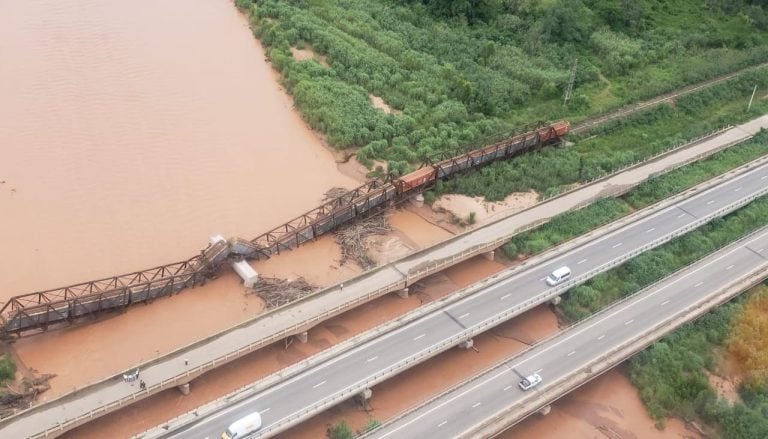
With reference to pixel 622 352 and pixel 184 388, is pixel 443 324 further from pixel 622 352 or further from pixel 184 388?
pixel 184 388

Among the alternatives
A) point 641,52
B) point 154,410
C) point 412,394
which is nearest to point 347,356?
point 412,394

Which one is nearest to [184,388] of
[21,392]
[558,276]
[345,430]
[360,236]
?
[21,392]

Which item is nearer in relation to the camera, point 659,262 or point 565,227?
point 659,262

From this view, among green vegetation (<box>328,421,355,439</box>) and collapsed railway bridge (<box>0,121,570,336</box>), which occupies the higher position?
collapsed railway bridge (<box>0,121,570,336</box>)

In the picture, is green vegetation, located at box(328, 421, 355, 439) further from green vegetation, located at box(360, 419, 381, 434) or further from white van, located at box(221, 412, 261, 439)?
white van, located at box(221, 412, 261, 439)

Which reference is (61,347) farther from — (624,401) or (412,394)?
(624,401)

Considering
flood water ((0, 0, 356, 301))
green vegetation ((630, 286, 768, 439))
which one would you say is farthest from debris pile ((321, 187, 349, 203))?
green vegetation ((630, 286, 768, 439))

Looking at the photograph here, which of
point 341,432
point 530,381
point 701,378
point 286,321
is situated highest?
point 286,321
